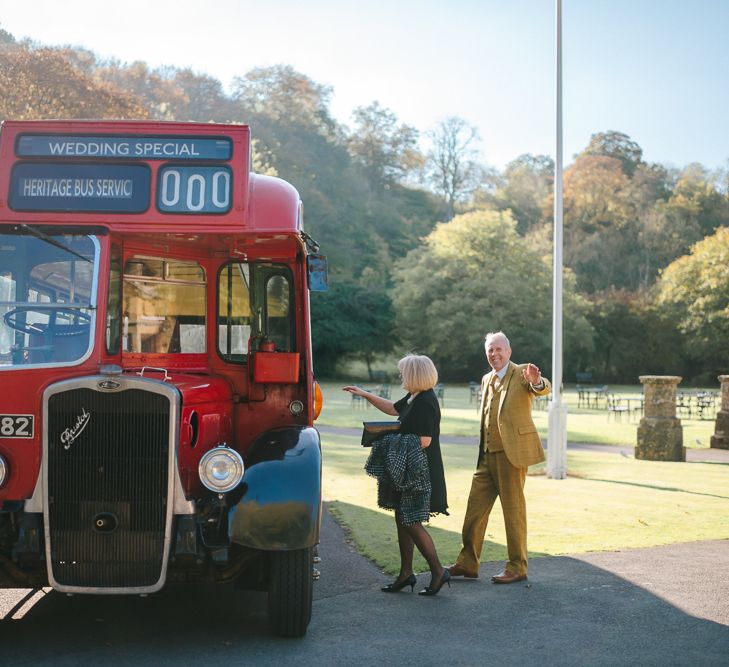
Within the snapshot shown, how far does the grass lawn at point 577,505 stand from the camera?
9.61m

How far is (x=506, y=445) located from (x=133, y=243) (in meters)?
3.32

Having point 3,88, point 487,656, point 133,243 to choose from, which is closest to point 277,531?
point 487,656

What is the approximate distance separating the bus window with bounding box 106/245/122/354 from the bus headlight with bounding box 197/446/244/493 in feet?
3.55

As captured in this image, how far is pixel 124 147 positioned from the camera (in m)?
6.73

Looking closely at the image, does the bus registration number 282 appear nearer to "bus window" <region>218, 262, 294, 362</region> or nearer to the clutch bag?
"bus window" <region>218, 262, 294, 362</region>

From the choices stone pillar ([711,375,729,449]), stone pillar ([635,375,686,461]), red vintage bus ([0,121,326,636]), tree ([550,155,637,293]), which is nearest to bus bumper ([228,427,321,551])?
red vintage bus ([0,121,326,636])

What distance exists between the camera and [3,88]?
33.0 m

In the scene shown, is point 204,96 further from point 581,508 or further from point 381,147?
point 581,508

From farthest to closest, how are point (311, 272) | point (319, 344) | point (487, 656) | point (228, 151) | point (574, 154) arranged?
1. point (574, 154)
2. point (319, 344)
3. point (311, 272)
4. point (228, 151)
5. point (487, 656)

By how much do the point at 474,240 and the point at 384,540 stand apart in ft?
186

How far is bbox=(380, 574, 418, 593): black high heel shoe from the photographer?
7402 millimetres

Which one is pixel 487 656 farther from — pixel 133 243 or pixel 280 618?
pixel 133 243

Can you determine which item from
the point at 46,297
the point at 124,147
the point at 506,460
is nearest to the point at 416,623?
the point at 506,460

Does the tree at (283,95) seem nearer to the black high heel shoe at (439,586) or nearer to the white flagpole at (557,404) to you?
the white flagpole at (557,404)
